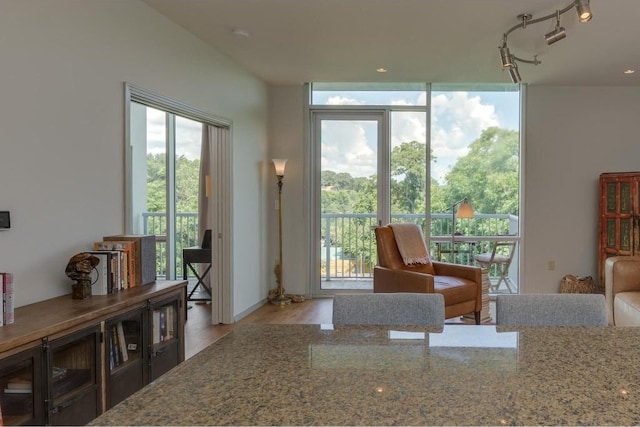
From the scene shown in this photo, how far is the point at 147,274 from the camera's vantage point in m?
2.46

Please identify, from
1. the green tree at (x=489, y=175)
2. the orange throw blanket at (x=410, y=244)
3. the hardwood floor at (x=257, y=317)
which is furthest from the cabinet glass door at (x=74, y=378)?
the green tree at (x=489, y=175)

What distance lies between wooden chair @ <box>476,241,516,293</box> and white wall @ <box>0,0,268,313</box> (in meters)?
3.87

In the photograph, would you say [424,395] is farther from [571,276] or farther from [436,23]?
[571,276]

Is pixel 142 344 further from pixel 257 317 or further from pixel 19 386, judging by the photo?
pixel 257 317

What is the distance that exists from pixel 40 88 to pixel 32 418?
4.87 ft

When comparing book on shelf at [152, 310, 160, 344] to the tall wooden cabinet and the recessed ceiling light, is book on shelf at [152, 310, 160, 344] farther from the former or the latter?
the tall wooden cabinet

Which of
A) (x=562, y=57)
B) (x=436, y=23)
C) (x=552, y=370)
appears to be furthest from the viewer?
(x=562, y=57)

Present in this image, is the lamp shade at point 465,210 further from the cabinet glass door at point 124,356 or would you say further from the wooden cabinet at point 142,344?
the cabinet glass door at point 124,356

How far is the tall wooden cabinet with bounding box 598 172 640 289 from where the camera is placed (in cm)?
424

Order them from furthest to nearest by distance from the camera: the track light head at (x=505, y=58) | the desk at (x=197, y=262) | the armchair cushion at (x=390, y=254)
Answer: the desk at (x=197, y=262) < the armchair cushion at (x=390, y=254) < the track light head at (x=505, y=58)

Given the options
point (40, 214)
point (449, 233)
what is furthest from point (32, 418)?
point (449, 233)

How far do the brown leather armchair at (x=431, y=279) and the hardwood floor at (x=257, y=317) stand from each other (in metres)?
0.87

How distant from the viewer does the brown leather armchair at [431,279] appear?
3434 mm

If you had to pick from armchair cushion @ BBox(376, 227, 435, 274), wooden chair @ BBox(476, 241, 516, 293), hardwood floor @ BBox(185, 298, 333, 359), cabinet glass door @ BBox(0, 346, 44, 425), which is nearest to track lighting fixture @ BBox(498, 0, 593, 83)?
armchair cushion @ BBox(376, 227, 435, 274)
